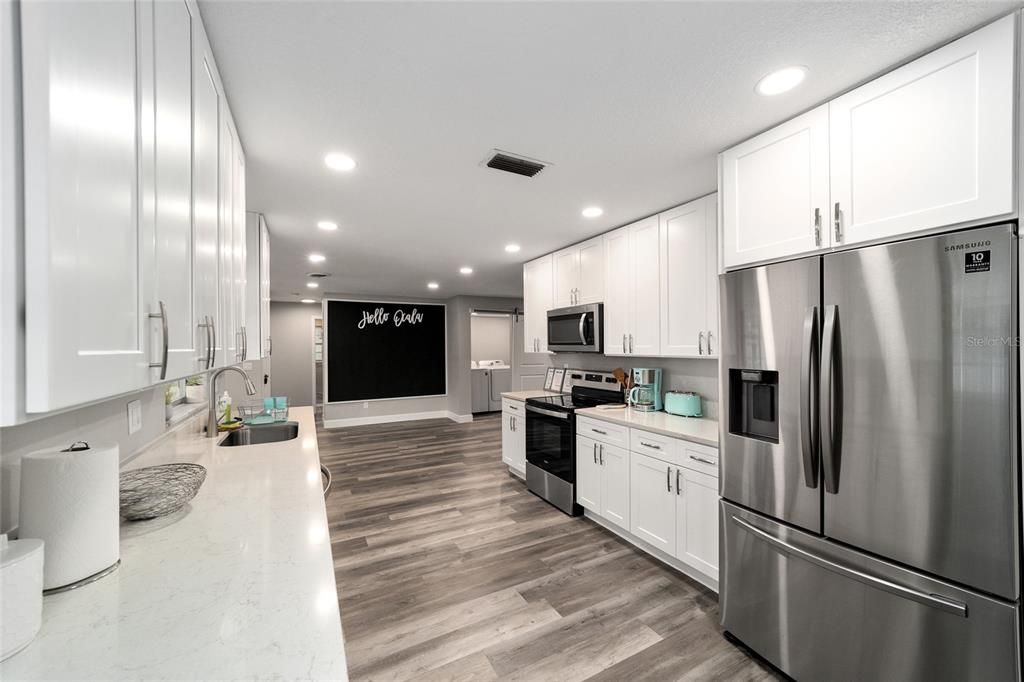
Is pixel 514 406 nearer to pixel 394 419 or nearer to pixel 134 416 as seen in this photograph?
pixel 134 416

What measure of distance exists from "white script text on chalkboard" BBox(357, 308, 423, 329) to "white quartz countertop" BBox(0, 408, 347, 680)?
6.43 meters

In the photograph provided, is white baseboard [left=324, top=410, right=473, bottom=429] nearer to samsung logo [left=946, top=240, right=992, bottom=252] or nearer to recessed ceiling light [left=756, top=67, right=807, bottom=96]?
recessed ceiling light [left=756, top=67, right=807, bottom=96]

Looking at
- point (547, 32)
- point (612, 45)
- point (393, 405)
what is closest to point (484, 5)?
point (547, 32)

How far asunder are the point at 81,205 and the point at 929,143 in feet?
7.30

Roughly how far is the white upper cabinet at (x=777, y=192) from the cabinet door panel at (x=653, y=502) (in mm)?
1376

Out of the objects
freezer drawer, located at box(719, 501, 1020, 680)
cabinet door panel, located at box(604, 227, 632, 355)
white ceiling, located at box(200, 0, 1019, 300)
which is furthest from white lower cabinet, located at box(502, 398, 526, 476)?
freezer drawer, located at box(719, 501, 1020, 680)

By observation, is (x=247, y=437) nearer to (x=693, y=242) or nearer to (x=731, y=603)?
(x=731, y=603)

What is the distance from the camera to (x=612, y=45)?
139 centimetres

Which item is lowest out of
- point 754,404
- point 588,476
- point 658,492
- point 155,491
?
point 588,476

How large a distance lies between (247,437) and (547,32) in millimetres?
2967

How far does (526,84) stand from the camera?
1.60 m

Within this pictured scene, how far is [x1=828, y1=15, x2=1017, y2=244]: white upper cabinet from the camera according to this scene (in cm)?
128

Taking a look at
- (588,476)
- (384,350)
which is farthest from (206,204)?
(384,350)

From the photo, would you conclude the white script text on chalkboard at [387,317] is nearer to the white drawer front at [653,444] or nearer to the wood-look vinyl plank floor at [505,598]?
the wood-look vinyl plank floor at [505,598]
